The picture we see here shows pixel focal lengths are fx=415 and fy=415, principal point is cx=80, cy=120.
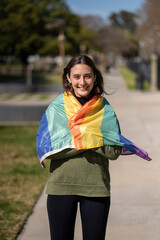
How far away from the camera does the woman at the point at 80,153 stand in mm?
2400

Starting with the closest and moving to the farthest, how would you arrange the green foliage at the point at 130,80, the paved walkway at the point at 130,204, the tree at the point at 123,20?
1. the paved walkway at the point at 130,204
2. the green foliage at the point at 130,80
3. the tree at the point at 123,20

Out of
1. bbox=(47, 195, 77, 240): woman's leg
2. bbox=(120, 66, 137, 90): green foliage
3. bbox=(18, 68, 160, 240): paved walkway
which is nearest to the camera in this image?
bbox=(47, 195, 77, 240): woman's leg

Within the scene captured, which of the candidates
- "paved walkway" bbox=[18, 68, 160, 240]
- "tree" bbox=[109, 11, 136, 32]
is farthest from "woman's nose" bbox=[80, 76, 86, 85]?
"tree" bbox=[109, 11, 136, 32]

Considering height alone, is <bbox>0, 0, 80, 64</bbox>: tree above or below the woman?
above

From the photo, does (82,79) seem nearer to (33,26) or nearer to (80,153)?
(80,153)

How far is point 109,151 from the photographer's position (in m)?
2.46

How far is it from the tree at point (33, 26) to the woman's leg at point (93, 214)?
4506cm

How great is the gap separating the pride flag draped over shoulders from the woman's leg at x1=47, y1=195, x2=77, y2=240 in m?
0.27

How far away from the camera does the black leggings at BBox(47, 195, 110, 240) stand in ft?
7.86

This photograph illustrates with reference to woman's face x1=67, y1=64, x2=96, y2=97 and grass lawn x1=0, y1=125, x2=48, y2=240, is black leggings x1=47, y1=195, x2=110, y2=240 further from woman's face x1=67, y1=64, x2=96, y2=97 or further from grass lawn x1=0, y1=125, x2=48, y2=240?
grass lawn x1=0, y1=125, x2=48, y2=240

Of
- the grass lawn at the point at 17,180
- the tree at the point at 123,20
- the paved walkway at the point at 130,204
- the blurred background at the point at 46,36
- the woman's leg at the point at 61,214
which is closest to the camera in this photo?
the woman's leg at the point at 61,214

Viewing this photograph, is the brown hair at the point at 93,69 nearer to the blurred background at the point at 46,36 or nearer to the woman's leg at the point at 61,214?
the woman's leg at the point at 61,214

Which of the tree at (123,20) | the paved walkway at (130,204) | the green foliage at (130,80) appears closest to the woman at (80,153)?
the paved walkway at (130,204)

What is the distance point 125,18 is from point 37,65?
109m
